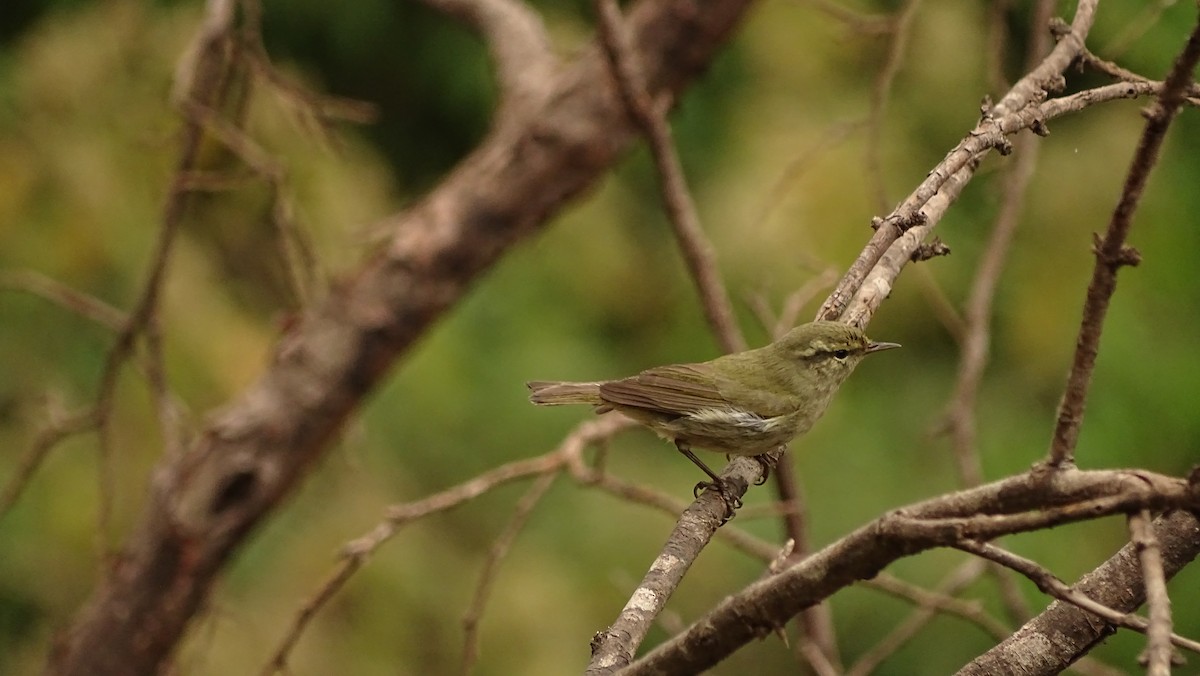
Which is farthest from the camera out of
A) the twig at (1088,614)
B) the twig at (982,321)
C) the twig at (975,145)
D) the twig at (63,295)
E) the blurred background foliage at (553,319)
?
the blurred background foliage at (553,319)

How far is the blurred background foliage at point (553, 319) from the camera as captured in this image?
453 centimetres

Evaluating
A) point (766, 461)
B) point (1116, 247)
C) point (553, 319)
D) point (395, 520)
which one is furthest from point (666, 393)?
point (553, 319)

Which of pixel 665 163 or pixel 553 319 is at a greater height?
pixel 553 319

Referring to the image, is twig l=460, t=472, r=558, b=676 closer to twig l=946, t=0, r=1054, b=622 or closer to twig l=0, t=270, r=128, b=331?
twig l=946, t=0, r=1054, b=622

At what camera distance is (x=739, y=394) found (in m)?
2.73

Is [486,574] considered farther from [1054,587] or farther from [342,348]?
[1054,587]

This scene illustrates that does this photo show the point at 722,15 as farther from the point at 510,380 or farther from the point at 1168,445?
the point at 1168,445

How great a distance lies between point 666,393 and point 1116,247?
1.60 metres

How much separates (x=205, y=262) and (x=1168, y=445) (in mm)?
3871

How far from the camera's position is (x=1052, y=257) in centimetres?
559

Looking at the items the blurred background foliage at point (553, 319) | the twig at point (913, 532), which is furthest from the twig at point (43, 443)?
the twig at point (913, 532)

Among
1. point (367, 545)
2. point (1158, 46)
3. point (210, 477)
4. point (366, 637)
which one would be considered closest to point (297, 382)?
point (210, 477)

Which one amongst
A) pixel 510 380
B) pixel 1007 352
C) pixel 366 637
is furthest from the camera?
pixel 1007 352

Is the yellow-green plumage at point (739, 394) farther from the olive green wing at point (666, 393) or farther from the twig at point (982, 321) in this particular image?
the twig at point (982, 321)
